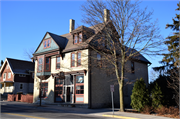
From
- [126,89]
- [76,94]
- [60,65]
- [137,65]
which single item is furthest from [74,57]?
[137,65]

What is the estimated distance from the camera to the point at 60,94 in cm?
2362

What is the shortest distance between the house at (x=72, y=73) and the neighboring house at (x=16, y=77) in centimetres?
1694

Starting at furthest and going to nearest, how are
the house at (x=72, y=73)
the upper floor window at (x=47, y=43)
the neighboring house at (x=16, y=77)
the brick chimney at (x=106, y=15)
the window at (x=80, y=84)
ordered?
the neighboring house at (x=16, y=77) → the upper floor window at (x=47, y=43) → the window at (x=80, y=84) → the house at (x=72, y=73) → the brick chimney at (x=106, y=15)

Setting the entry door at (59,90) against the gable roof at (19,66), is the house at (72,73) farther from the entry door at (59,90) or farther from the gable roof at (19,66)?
the gable roof at (19,66)

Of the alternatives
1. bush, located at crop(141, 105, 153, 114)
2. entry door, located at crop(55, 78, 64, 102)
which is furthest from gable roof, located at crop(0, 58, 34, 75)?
bush, located at crop(141, 105, 153, 114)

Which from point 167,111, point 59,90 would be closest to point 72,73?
point 59,90

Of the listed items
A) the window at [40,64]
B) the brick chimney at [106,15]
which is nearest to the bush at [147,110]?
the brick chimney at [106,15]

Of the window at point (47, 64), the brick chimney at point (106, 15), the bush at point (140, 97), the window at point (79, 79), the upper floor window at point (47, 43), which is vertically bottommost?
the bush at point (140, 97)

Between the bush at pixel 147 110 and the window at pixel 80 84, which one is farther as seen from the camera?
the window at pixel 80 84

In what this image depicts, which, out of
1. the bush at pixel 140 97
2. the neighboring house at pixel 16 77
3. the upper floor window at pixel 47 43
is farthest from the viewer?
the neighboring house at pixel 16 77

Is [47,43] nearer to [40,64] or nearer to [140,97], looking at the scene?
[40,64]

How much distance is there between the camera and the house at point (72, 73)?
816 inches

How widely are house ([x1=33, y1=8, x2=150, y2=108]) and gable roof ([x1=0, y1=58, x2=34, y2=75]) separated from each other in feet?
57.8

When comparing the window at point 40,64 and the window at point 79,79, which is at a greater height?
the window at point 40,64
